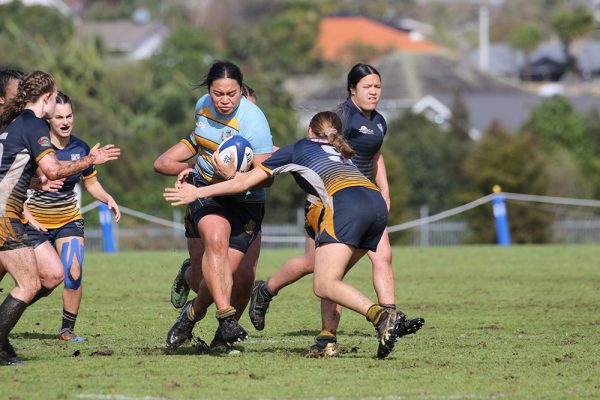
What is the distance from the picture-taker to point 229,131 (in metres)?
9.74

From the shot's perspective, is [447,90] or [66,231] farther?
[447,90]

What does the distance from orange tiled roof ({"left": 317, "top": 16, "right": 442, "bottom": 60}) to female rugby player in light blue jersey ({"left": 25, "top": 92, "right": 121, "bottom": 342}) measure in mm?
117753

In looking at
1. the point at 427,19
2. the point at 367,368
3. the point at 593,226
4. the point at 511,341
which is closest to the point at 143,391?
the point at 367,368

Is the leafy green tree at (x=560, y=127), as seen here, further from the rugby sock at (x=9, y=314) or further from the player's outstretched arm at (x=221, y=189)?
the rugby sock at (x=9, y=314)

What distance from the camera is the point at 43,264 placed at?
9828 millimetres

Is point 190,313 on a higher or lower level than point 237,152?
lower

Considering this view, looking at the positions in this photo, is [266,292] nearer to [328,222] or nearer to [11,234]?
[328,222]

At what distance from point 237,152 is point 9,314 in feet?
6.75

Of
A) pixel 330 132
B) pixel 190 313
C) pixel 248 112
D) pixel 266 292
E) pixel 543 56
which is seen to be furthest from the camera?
pixel 543 56

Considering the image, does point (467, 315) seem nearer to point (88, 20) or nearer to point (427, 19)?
point (88, 20)

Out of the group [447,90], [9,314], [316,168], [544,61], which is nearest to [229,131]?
[316,168]

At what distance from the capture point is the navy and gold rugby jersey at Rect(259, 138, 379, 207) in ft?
29.9

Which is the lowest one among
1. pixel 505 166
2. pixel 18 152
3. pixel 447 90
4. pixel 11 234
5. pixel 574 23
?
pixel 11 234

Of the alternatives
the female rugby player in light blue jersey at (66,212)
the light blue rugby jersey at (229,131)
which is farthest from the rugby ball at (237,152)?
the female rugby player in light blue jersey at (66,212)
